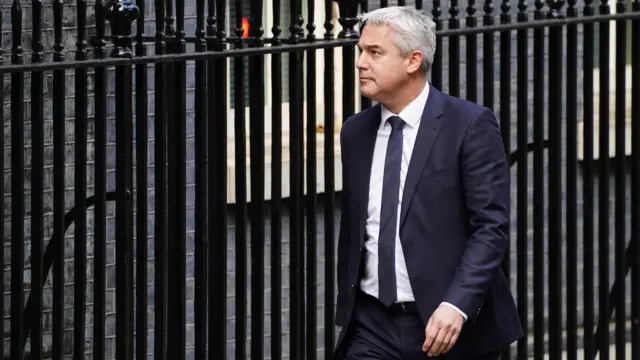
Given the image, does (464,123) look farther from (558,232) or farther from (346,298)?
(558,232)

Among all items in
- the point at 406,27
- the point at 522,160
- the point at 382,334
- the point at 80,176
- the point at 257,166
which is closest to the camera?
the point at 406,27

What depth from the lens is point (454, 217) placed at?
194 inches

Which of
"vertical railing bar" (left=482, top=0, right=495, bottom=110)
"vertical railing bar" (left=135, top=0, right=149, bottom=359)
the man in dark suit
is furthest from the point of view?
"vertical railing bar" (left=482, top=0, right=495, bottom=110)

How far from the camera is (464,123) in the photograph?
4.95m

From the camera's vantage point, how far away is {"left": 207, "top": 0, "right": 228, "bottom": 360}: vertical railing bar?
564 cm

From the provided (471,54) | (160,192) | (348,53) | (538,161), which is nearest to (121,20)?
(160,192)

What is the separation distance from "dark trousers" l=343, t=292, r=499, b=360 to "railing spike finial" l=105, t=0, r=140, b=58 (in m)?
1.15

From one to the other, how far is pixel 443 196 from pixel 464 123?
23cm

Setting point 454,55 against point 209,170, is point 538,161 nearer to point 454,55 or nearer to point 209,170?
point 454,55

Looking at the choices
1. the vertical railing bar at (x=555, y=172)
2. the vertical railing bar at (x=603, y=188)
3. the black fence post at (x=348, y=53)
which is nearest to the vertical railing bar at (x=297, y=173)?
the black fence post at (x=348, y=53)

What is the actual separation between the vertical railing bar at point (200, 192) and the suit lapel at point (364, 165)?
2.47 feet

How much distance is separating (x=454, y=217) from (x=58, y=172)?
130 centimetres

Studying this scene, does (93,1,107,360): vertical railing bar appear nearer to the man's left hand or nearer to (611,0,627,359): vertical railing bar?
the man's left hand

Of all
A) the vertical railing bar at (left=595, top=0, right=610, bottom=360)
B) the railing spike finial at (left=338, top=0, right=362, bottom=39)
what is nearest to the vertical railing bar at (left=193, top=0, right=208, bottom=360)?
the railing spike finial at (left=338, top=0, right=362, bottom=39)
